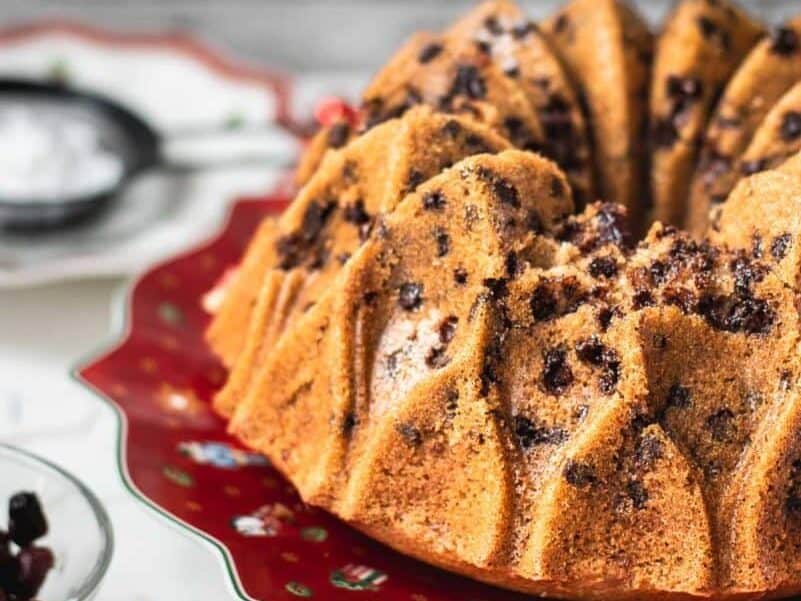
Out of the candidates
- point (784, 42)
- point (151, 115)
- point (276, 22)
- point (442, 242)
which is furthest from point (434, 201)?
point (276, 22)

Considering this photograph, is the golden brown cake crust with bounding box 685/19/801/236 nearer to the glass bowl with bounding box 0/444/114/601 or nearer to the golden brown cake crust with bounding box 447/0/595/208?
the golden brown cake crust with bounding box 447/0/595/208

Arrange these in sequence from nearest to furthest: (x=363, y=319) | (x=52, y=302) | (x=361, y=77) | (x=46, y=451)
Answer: (x=363, y=319), (x=46, y=451), (x=52, y=302), (x=361, y=77)

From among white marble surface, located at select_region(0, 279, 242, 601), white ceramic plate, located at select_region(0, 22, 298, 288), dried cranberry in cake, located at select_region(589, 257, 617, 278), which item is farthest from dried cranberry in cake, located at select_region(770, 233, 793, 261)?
white ceramic plate, located at select_region(0, 22, 298, 288)

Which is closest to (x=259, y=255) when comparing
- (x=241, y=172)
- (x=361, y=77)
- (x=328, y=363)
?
(x=328, y=363)

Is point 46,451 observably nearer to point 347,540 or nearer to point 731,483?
point 347,540

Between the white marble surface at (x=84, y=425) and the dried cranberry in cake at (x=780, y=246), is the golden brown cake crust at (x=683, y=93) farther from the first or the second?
the white marble surface at (x=84, y=425)

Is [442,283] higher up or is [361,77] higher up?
[361,77]
